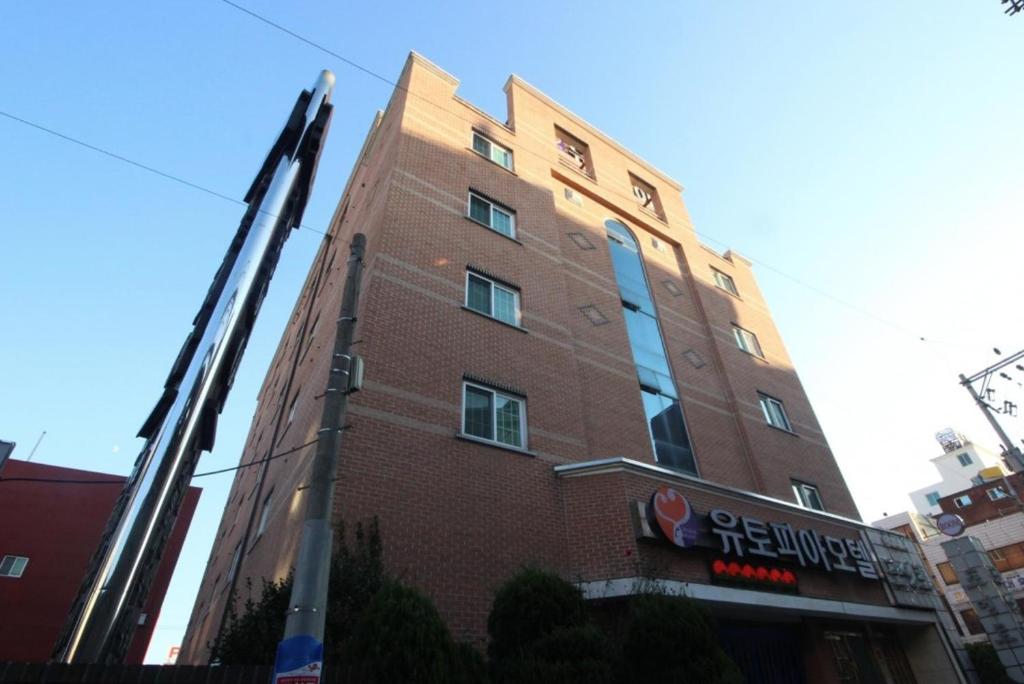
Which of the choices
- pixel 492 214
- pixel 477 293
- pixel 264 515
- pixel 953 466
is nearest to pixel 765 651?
pixel 477 293

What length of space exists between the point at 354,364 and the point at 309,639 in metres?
2.95

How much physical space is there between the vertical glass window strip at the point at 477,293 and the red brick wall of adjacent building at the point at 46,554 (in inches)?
677

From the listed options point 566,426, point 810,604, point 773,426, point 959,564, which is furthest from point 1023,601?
point 566,426

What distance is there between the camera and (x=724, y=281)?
A: 2550 centimetres

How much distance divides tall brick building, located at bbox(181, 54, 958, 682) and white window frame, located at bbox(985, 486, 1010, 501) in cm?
4402

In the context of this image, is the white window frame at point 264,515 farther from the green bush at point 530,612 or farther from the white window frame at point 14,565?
the white window frame at point 14,565

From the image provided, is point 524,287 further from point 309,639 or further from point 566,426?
point 309,639

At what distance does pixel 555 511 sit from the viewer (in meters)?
11.1

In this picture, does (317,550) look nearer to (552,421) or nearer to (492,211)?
(552,421)

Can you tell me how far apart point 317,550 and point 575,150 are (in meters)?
21.8

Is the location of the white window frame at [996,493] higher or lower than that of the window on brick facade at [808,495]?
higher

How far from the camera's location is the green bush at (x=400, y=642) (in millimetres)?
5426

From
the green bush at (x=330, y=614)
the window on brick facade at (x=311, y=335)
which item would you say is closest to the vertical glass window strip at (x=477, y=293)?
the window on brick facade at (x=311, y=335)

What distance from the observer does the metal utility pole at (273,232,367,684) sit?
14.4 feet
